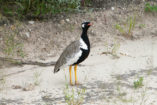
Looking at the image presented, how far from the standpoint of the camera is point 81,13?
933 centimetres

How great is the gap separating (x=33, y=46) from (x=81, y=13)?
1875 mm

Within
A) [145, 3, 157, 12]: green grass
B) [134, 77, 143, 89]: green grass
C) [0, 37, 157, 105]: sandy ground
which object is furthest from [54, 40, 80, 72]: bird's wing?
[145, 3, 157, 12]: green grass

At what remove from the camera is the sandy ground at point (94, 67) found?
554 centimetres

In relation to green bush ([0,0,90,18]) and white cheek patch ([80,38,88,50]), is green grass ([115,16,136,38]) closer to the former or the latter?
green bush ([0,0,90,18])

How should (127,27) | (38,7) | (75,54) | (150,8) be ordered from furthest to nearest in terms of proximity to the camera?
(150,8), (127,27), (38,7), (75,54)

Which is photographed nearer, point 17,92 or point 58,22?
point 17,92

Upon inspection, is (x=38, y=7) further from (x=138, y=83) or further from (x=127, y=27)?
(x=138, y=83)

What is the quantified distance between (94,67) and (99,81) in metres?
0.75

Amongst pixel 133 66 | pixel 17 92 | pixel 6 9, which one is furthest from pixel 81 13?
pixel 17 92

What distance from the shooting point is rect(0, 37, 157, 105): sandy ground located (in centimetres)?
545

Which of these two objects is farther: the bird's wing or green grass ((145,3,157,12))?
green grass ((145,3,157,12))

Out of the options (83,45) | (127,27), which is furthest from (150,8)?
(83,45)

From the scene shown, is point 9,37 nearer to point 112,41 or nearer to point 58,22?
point 58,22

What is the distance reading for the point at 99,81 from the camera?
630cm
